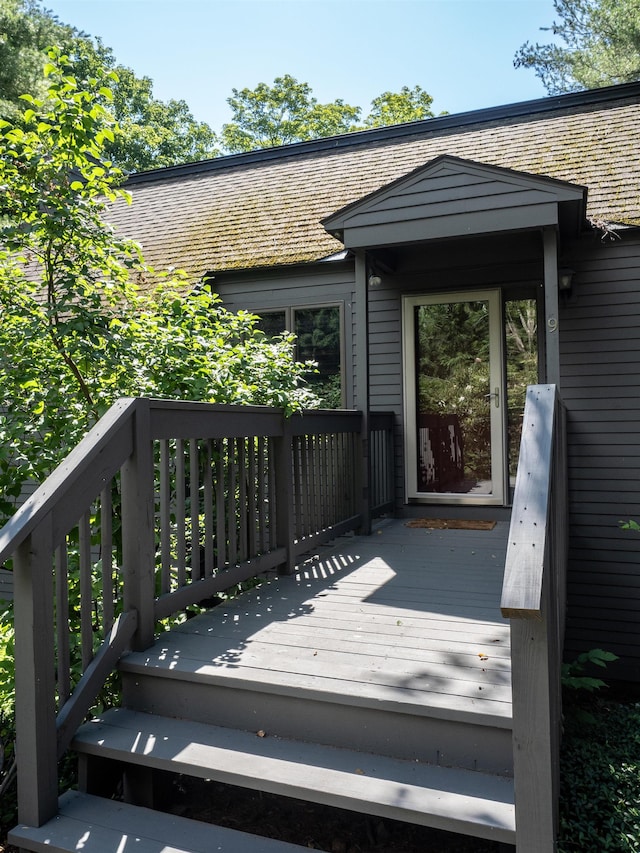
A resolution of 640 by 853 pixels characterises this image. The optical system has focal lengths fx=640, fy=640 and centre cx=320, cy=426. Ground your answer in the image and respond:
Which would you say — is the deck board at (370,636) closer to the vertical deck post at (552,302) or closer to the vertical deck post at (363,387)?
the vertical deck post at (363,387)

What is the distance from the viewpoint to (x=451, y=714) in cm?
211

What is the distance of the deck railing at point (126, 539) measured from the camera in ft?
6.99

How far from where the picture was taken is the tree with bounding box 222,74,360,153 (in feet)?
88.2

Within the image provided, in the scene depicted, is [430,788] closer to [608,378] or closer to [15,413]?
[15,413]

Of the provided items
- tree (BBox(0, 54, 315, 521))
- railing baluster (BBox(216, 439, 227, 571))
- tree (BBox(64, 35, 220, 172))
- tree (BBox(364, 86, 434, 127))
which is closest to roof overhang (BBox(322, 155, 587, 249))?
tree (BBox(0, 54, 315, 521))

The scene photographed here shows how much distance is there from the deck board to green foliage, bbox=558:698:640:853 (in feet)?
1.41

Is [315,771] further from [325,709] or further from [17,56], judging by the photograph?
[17,56]

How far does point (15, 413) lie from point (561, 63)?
780 inches

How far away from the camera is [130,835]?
2045 mm

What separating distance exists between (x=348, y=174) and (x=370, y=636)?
256 inches

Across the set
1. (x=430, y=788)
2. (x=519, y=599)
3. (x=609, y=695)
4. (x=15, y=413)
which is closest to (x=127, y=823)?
(x=430, y=788)

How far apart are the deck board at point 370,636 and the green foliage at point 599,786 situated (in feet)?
1.41

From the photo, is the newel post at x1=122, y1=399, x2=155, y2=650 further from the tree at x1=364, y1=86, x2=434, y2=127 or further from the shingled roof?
the tree at x1=364, y1=86, x2=434, y2=127

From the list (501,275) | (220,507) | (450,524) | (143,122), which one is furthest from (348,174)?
(143,122)
